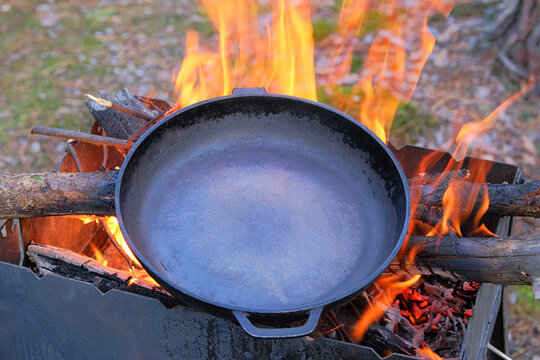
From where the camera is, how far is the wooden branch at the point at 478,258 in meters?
1.83

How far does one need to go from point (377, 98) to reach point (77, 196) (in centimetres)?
294

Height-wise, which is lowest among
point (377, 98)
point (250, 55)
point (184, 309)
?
point (377, 98)

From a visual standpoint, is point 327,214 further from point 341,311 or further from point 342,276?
point 341,311

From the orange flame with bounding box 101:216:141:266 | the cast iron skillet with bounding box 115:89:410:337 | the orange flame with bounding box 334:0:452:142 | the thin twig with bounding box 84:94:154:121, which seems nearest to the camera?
the cast iron skillet with bounding box 115:89:410:337

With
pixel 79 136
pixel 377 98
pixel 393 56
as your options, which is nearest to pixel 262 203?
pixel 79 136

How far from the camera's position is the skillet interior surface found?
A: 1.84m

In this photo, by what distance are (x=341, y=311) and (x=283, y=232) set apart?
0.49 metres

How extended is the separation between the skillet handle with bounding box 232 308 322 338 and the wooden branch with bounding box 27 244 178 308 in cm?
73

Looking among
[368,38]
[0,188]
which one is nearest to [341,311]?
[0,188]

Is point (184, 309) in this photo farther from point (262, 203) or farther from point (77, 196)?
point (77, 196)

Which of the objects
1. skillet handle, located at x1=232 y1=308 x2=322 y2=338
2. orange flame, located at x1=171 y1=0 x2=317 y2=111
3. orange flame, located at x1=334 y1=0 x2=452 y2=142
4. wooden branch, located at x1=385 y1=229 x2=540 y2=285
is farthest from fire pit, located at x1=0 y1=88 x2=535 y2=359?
orange flame, located at x1=334 y1=0 x2=452 y2=142

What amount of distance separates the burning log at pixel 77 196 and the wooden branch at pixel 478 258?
0.26m

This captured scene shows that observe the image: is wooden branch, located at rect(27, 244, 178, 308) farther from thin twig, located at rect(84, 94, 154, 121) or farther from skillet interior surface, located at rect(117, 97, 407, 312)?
thin twig, located at rect(84, 94, 154, 121)

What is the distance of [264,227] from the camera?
78.9 inches
